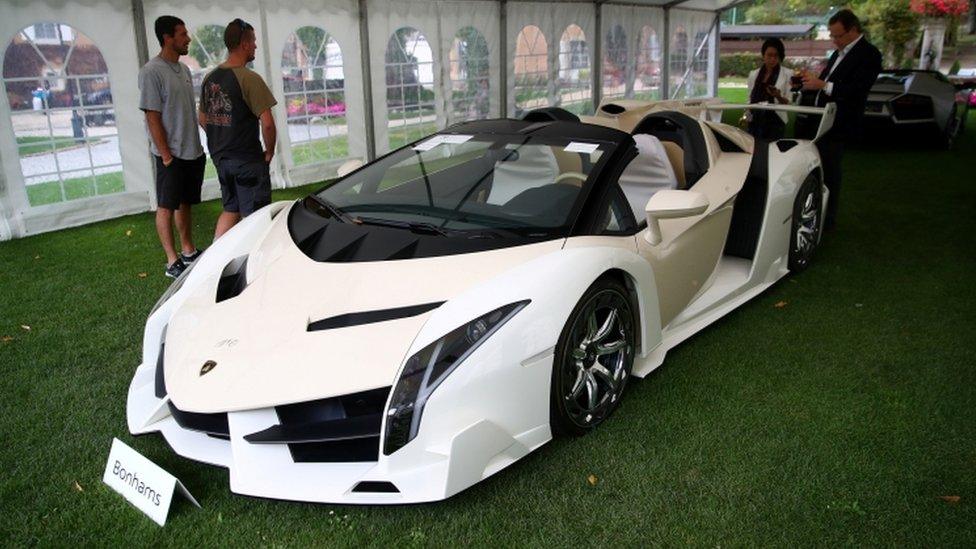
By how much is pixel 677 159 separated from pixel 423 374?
7.47ft

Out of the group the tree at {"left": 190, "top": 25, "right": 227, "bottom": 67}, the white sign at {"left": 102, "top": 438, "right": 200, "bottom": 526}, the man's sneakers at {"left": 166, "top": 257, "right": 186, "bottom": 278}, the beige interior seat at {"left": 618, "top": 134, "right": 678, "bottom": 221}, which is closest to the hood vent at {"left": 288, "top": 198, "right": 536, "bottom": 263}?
the white sign at {"left": 102, "top": 438, "right": 200, "bottom": 526}

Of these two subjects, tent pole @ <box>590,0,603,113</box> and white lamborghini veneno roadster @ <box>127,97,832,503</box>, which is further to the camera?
tent pole @ <box>590,0,603,113</box>

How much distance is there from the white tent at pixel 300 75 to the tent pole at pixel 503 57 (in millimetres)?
16

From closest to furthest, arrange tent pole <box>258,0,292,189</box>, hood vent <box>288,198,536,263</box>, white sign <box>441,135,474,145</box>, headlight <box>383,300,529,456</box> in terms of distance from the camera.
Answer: headlight <box>383,300,529,456</box> < hood vent <box>288,198,536,263</box> < white sign <box>441,135,474,145</box> < tent pole <box>258,0,292,189</box>

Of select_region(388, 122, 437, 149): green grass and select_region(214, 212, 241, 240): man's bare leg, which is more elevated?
select_region(388, 122, 437, 149): green grass

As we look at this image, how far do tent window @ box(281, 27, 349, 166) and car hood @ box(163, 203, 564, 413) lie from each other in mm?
5532

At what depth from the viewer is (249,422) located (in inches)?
89.6

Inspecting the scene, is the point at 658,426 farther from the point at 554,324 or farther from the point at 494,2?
the point at 494,2

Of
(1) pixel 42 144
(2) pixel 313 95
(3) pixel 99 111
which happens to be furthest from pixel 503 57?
(1) pixel 42 144

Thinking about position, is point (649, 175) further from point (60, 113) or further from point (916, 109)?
point (916, 109)

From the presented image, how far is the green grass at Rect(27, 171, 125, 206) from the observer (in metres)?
6.37

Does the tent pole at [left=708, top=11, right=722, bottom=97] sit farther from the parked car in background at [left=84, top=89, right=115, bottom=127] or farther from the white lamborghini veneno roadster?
the white lamborghini veneno roadster

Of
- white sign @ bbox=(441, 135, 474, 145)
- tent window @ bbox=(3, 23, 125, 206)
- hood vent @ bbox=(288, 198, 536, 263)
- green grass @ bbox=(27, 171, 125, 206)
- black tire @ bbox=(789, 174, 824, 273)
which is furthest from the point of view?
green grass @ bbox=(27, 171, 125, 206)

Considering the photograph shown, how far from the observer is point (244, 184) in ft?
16.3
